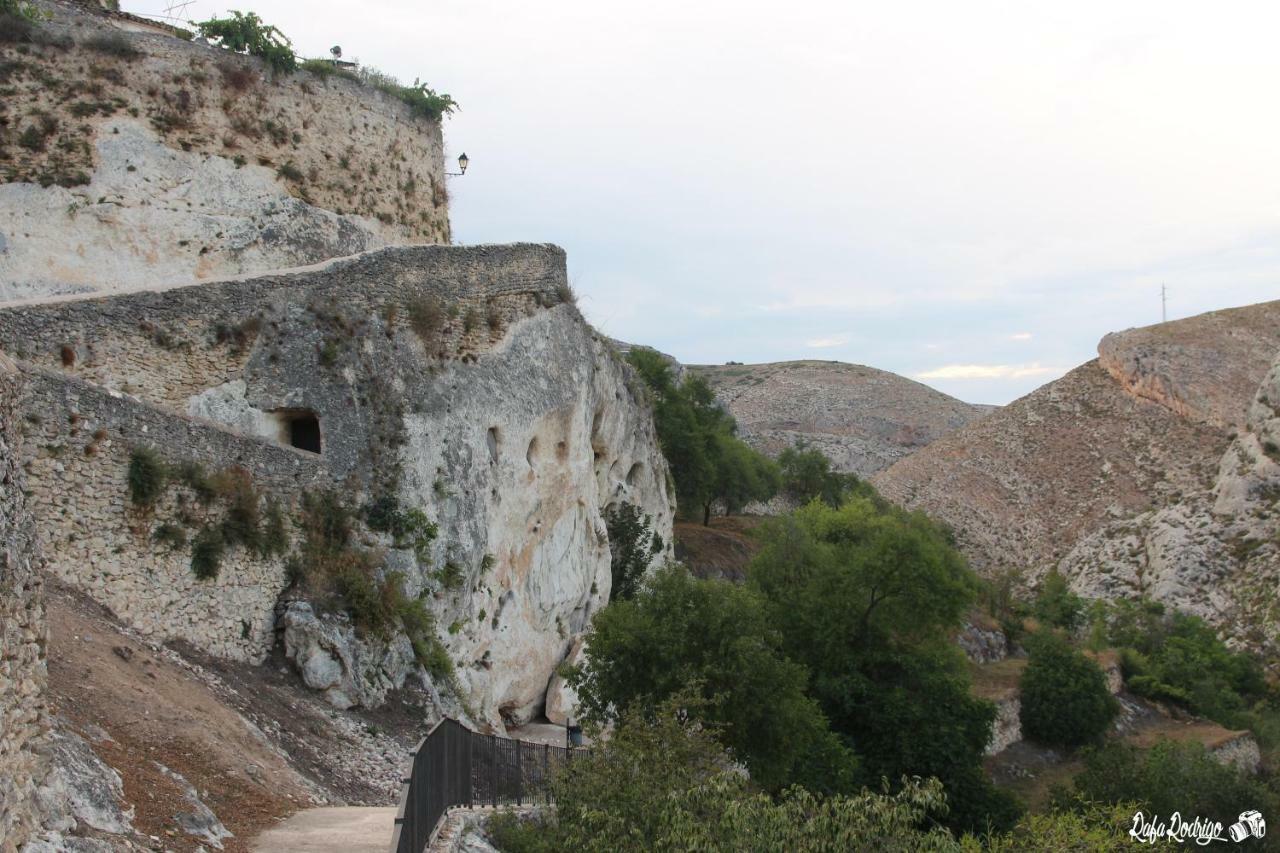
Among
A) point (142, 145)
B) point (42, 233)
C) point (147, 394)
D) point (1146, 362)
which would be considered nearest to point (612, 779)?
point (147, 394)

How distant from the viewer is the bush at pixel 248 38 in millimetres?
23625

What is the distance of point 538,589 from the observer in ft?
68.3

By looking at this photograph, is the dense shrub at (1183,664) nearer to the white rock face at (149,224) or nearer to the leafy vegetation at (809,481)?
the leafy vegetation at (809,481)

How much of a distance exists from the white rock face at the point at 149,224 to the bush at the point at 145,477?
6.36 meters

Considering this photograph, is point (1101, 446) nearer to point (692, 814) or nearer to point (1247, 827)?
point (1247, 827)

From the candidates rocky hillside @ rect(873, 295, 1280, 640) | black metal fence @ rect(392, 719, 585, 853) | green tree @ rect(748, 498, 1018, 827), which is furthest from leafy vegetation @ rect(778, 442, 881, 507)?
black metal fence @ rect(392, 719, 585, 853)

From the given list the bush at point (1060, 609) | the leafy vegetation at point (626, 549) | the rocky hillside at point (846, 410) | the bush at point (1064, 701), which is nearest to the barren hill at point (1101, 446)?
the bush at point (1060, 609)

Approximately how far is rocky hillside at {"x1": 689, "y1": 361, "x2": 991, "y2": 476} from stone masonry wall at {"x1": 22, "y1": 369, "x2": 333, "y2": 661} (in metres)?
74.1

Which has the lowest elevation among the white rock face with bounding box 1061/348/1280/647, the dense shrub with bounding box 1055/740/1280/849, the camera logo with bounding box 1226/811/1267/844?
the camera logo with bounding box 1226/811/1267/844

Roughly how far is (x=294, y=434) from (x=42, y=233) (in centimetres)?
666

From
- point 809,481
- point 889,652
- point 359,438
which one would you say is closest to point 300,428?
point 359,438

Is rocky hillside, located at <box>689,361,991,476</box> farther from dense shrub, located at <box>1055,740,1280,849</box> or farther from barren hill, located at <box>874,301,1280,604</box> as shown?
dense shrub, located at <box>1055,740,1280,849</box>

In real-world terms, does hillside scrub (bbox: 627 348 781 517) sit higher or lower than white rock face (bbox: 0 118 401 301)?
lower

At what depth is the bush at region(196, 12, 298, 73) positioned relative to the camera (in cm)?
2362
